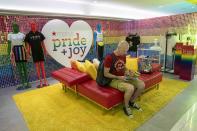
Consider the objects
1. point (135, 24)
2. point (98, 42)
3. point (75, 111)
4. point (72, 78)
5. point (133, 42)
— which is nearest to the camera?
point (75, 111)

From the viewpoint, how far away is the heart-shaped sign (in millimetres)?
4375

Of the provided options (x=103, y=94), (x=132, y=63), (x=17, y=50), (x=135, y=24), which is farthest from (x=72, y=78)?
(x=135, y=24)

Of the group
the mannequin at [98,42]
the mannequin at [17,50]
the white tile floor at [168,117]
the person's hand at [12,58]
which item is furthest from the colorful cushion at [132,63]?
the person's hand at [12,58]

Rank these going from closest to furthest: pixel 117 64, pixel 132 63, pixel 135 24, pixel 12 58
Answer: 1. pixel 117 64
2. pixel 132 63
3. pixel 12 58
4. pixel 135 24

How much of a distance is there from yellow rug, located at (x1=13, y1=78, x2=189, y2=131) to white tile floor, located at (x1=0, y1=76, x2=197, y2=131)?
10 cm

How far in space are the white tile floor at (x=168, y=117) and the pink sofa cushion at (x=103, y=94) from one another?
1.82 feet

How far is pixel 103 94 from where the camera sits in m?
2.36

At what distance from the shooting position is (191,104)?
2.72m

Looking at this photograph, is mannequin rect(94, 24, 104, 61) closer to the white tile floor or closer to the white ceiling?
the white ceiling

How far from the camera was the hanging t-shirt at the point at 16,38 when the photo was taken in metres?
3.61

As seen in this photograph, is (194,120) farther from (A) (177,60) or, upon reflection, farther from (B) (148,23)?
(B) (148,23)

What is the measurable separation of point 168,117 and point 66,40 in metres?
3.64

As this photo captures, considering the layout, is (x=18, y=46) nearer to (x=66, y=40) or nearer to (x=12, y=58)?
(x=12, y=58)

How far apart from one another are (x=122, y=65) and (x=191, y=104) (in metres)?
1.53
